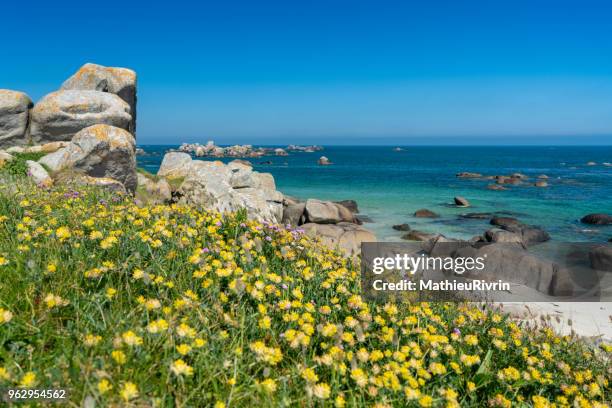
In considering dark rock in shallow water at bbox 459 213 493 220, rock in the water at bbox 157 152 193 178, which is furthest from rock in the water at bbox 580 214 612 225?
rock in the water at bbox 157 152 193 178

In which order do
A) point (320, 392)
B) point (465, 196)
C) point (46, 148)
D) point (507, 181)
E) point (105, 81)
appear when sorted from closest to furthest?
1. point (320, 392)
2. point (46, 148)
3. point (105, 81)
4. point (465, 196)
5. point (507, 181)

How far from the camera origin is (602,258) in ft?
51.8

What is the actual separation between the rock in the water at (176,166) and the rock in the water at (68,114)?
3.16 m

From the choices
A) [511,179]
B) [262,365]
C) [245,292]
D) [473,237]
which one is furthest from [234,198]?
[511,179]

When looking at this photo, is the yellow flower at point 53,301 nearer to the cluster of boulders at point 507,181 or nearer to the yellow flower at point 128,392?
the yellow flower at point 128,392

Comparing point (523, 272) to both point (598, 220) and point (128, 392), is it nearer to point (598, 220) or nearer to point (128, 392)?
point (128, 392)

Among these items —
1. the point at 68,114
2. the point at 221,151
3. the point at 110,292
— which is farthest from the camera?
the point at 221,151

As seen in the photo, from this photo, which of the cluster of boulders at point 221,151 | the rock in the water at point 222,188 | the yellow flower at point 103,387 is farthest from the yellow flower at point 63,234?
the cluster of boulders at point 221,151

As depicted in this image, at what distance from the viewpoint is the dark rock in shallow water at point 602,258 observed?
611 inches

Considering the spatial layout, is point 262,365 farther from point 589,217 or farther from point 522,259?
point 589,217

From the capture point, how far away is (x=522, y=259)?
1324cm

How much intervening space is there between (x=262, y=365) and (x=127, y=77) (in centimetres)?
2053

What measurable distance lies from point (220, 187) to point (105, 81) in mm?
11067

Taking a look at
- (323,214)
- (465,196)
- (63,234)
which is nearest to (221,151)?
(465,196)
